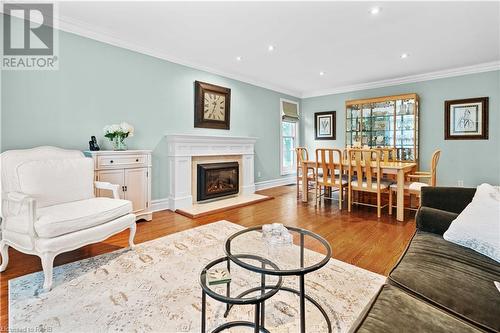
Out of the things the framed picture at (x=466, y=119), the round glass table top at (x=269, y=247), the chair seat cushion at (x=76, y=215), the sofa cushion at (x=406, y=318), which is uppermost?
the framed picture at (x=466, y=119)

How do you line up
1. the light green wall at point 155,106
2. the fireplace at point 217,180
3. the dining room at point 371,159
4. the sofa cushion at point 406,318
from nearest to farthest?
1. the sofa cushion at point 406,318
2. the light green wall at point 155,106
3. the dining room at point 371,159
4. the fireplace at point 217,180

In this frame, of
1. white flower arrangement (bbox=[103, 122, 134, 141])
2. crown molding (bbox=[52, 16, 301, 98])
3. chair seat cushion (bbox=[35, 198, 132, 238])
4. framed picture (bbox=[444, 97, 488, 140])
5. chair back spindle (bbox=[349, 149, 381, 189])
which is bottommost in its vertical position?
chair seat cushion (bbox=[35, 198, 132, 238])

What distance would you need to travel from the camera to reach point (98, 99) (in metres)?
3.30

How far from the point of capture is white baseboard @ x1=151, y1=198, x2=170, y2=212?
3.95m

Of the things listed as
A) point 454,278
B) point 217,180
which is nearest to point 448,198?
point 454,278

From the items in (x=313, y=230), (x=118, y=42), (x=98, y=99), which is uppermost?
(x=118, y=42)

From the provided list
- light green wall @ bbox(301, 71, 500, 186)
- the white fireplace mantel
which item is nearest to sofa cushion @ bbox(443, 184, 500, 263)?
the white fireplace mantel

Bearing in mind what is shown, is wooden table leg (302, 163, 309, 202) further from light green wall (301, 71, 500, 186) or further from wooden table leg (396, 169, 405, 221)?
light green wall (301, 71, 500, 186)

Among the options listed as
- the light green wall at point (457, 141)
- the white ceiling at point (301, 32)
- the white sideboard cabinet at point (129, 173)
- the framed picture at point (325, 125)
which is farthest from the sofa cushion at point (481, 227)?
the framed picture at point (325, 125)

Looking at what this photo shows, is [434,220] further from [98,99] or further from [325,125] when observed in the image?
[325,125]

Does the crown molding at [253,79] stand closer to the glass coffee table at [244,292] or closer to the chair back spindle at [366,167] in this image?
the chair back spindle at [366,167]

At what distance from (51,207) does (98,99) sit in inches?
65.6

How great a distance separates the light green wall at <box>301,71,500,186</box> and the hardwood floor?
2.09 metres

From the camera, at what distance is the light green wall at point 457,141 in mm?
4520
